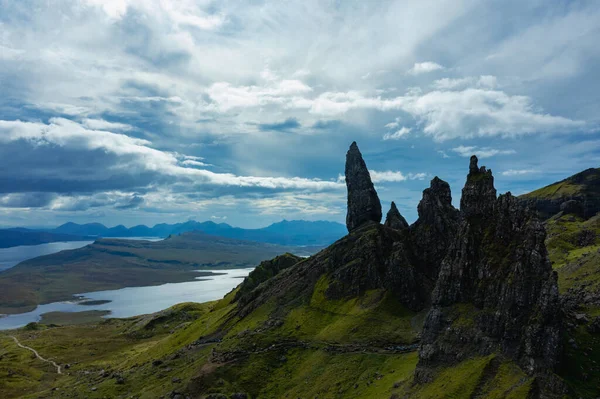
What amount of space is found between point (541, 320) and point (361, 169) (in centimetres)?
12290

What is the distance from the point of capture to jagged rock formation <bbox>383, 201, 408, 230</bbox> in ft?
535

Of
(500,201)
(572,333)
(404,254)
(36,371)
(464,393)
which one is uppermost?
(500,201)

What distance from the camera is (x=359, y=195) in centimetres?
17725

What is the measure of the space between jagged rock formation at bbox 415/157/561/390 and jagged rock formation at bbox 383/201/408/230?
6761cm

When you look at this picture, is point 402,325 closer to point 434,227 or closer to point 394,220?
point 434,227

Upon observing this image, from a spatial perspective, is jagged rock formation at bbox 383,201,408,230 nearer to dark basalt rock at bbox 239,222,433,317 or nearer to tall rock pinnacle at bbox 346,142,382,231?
tall rock pinnacle at bbox 346,142,382,231

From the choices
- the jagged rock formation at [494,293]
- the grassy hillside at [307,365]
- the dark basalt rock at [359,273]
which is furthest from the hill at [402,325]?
the dark basalt rock at [359,273]

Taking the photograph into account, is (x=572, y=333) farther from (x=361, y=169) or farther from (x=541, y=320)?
(x=361, y=169)

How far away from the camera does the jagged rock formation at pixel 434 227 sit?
13038cm

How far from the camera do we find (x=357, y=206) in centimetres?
17600

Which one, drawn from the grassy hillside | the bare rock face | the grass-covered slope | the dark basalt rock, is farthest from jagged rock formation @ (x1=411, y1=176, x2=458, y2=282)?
the bare rock face

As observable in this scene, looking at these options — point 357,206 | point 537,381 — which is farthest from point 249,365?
point 357,206

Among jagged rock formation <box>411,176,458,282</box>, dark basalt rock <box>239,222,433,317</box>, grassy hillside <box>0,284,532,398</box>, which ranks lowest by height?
grassy hillside <box>0,284,532,398</box>

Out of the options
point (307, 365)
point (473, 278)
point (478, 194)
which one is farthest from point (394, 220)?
point (473, 278)
